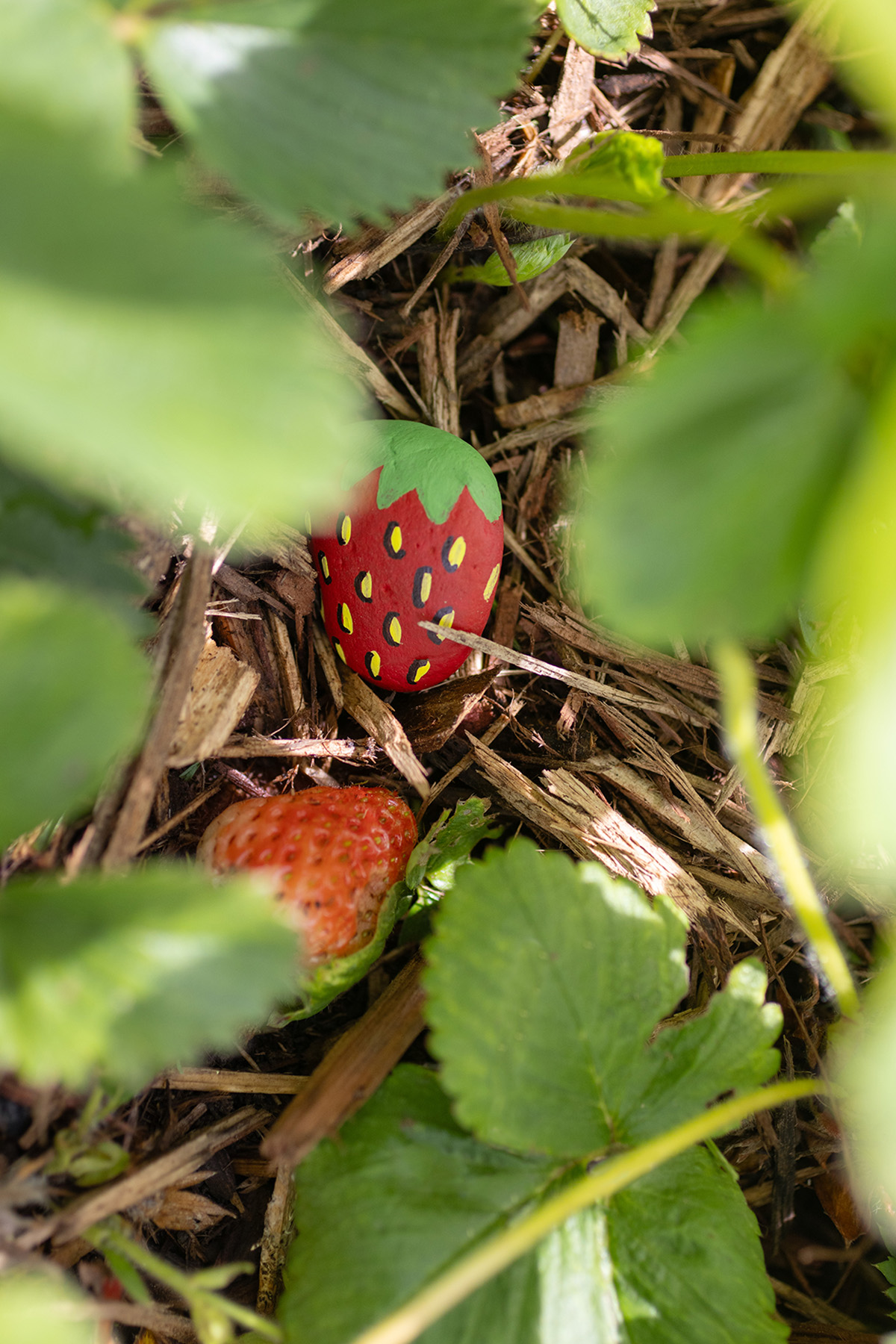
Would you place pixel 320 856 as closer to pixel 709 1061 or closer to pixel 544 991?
pixel 544 991

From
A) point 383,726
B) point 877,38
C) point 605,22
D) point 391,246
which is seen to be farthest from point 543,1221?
point 605,22

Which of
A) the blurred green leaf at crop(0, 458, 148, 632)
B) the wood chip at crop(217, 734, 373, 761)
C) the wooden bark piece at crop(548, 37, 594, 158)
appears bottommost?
the wood chip at crop(217, 734, 373, 761)

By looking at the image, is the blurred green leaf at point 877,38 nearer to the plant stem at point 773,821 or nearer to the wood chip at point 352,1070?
the plant stem at point 773,821

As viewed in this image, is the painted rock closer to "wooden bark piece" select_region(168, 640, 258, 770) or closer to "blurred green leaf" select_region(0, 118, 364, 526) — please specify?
"wooden bark piece" select_region(168, 640, 258, 770)

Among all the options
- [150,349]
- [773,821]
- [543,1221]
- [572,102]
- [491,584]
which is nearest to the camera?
[150,349]

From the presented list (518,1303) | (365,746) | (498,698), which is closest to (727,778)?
(498,698)

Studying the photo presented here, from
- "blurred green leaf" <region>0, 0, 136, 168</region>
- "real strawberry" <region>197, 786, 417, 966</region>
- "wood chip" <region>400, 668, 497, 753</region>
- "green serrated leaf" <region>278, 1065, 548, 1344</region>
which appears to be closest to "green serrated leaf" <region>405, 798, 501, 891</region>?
"real strawberry" <region>197, 786, 417, 966</region>

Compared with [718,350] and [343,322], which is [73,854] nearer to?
[718,350]

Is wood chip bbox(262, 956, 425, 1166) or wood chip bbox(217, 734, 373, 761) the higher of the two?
wood chip bbox(217, 734, 373, 761)
